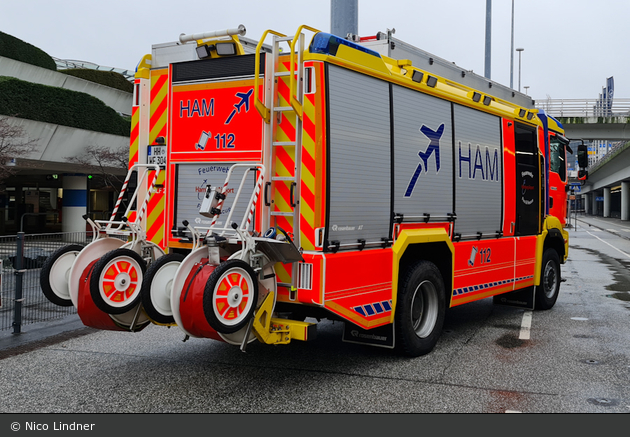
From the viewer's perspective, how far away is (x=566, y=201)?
10.9m

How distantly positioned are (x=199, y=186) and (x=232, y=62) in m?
1.24

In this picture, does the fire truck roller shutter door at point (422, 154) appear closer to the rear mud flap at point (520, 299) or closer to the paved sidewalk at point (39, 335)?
the rear mud flap at point (520, 299)

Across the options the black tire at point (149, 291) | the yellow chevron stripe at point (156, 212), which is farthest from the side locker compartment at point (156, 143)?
the black tire at point (149, 291)

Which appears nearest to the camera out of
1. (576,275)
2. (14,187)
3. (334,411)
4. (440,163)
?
(334,411)

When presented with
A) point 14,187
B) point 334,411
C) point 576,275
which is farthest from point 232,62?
point 14,187

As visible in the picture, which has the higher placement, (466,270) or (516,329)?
(466,270)

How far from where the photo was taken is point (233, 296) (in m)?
4.70

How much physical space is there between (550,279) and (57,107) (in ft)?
66.7

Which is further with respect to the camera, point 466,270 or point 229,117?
point 466,270

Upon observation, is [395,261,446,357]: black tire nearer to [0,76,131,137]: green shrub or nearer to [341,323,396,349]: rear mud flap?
[341,323,396,349]: rear mud flap

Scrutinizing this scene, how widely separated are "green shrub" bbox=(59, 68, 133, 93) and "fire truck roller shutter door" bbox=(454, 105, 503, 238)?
2618 cm

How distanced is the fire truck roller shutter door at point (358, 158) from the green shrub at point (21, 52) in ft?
79.3

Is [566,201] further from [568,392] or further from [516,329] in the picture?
[568,392]

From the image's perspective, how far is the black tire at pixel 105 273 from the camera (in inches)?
197
